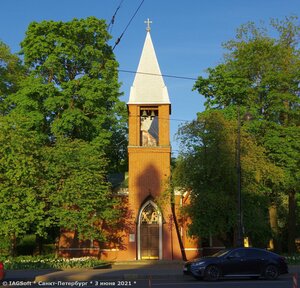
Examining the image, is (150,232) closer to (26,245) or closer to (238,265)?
(26,245)

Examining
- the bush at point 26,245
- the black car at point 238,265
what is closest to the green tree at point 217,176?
the black car at point 238,265

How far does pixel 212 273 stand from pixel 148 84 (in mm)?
17978

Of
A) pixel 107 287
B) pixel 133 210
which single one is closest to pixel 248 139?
pixel 133 210

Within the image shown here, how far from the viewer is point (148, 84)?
114ft

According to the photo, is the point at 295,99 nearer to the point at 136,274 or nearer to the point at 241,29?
the point at 241,29

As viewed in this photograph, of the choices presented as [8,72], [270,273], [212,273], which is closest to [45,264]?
[212,273]

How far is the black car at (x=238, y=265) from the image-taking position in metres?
19.8

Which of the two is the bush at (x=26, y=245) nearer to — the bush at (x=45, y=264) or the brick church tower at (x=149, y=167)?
the brick church tower at (x=149, y=167)

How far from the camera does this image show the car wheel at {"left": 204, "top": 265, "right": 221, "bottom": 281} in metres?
19.7

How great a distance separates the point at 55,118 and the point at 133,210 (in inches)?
360

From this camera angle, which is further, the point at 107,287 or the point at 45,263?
the point at 45,263

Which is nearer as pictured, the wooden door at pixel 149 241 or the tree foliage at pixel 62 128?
the tree foliage at pixel 62 128

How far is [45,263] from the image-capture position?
25.5 metres

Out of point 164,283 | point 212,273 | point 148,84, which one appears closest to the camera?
point 164,283
